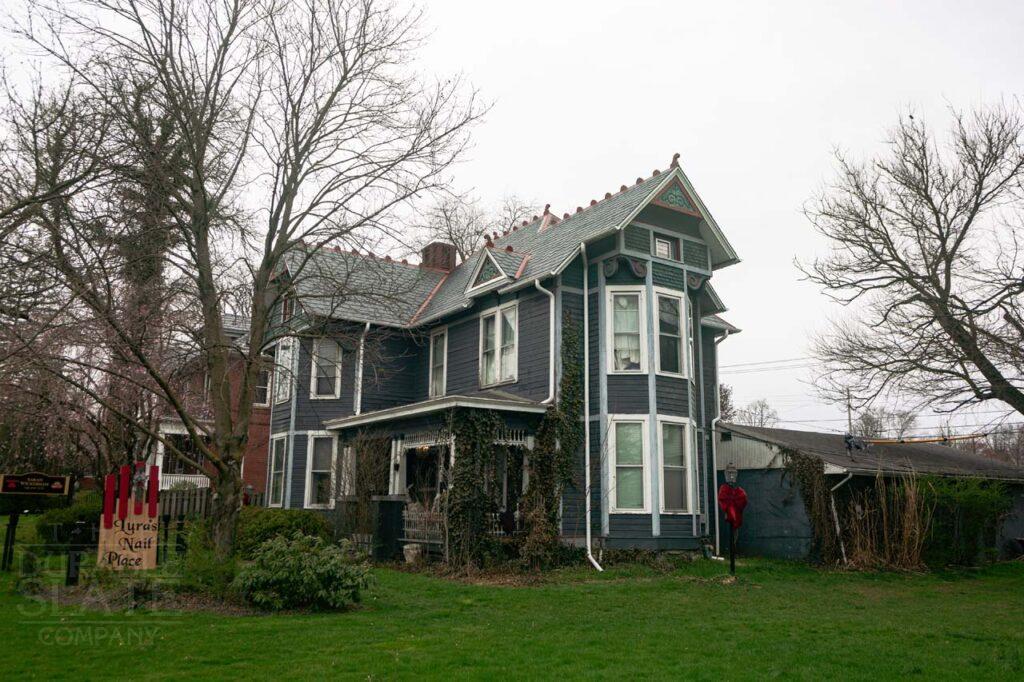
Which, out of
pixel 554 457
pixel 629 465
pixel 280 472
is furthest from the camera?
pixel 280 472

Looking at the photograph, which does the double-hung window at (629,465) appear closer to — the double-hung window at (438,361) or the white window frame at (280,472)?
the double-hung window at (438,361)

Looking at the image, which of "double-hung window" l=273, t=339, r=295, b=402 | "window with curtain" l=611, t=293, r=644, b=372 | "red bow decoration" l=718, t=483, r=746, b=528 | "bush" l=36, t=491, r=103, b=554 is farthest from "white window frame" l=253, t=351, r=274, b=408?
"red bow decoration" l=718, t=483, r=746, b=528

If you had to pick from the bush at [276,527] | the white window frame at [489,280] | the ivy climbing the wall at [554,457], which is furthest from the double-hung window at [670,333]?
the bush at [276,527]

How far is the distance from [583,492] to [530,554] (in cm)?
224

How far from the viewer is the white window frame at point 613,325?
694 inches

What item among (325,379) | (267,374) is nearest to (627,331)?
(325,379)

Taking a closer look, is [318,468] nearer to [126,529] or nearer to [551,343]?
[551,343]

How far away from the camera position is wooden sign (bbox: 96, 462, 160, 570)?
424 inches

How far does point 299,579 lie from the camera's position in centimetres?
1032

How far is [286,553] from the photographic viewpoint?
10594 mm

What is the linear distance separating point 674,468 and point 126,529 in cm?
1081

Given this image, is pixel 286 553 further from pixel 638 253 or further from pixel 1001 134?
pixel 1001 134

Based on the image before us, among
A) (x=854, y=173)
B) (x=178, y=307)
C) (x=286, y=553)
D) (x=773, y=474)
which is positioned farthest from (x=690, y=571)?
(x=854, y=173)

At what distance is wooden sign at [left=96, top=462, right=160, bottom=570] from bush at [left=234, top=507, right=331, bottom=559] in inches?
191
